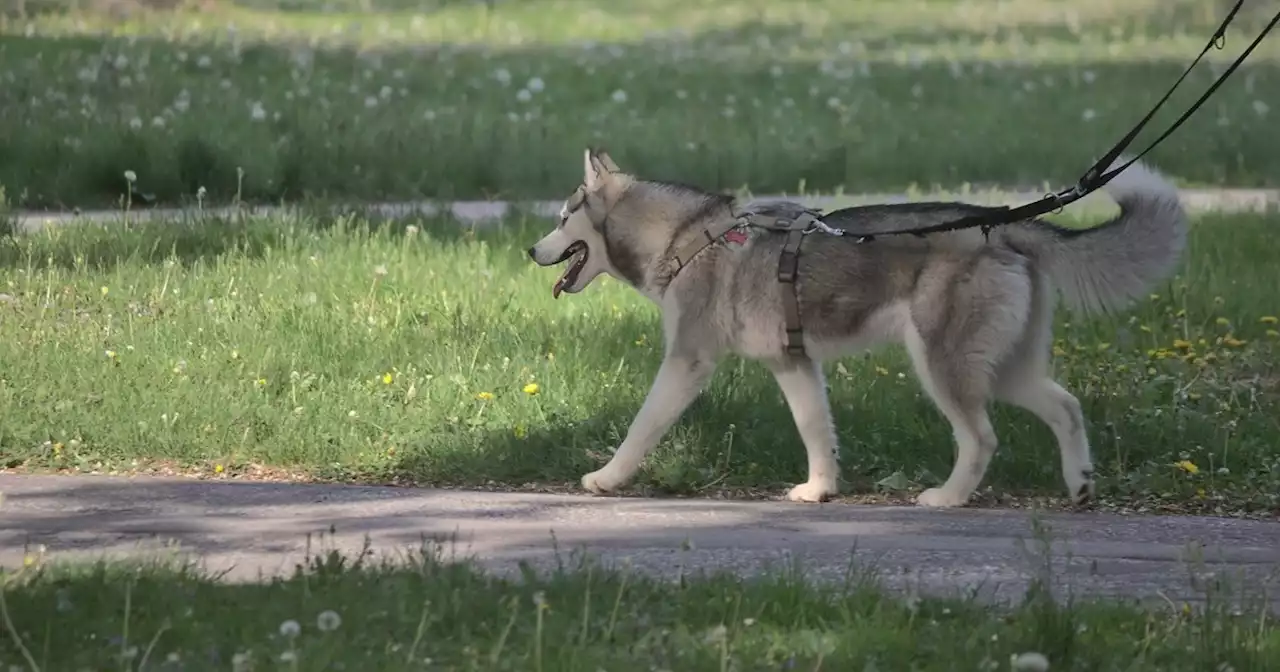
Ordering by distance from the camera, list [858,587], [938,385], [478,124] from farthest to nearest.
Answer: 1. [478,124]
2. [938,385]
3. [858,587]

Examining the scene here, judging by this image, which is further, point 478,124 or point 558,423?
point 478,124

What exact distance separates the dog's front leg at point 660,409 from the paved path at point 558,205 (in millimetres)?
5148

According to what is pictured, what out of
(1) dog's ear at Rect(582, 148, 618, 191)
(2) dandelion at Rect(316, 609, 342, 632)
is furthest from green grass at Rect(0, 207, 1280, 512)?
(2) dandelion at Rect(316, 609, 342, 632)

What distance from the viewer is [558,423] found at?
7.54 metres

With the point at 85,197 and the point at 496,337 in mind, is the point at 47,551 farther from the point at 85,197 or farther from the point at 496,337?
the point at 85,197

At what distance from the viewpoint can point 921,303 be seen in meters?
6.57

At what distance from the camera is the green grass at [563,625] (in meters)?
4.41

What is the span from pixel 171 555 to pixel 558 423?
8.33 ft

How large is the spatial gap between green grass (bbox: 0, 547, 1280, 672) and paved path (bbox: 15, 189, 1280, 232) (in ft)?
22.2

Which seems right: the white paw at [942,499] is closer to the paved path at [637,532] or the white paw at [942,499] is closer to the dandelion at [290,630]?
the paved path at [637,532]

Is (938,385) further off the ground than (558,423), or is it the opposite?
(938,385)

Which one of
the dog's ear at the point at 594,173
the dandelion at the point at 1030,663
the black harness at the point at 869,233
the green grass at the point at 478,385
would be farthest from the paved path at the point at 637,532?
the dog's ear at the point at 594,173

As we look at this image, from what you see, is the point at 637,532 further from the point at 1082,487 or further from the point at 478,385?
the point at 478,385

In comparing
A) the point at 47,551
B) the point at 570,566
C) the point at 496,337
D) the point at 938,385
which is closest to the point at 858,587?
the point at 570,566
